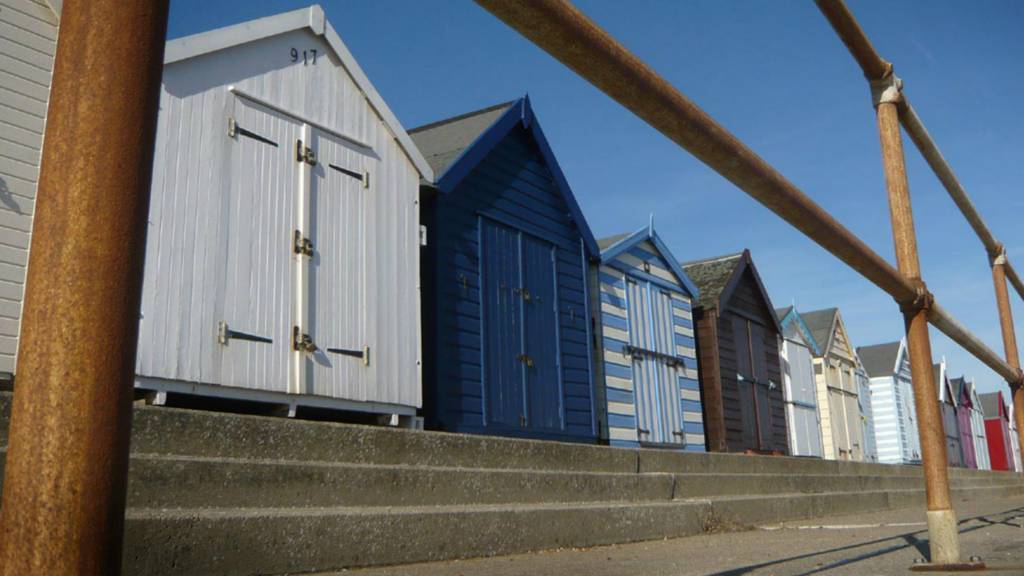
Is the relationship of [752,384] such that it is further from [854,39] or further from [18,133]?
[854,39]

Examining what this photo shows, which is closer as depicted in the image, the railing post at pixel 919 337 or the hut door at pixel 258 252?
the railing post at pixel 919 337

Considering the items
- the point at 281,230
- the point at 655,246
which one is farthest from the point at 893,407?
the point at 281,230

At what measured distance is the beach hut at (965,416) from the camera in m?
36.1

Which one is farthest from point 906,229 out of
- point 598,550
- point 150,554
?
point 150,554

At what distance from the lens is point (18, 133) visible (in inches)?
246

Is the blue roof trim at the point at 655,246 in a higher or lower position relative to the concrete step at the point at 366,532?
higher

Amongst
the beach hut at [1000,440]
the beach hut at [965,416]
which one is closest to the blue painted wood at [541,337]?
the beach hut at [965,416]

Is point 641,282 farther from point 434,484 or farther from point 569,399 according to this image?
point 434,484

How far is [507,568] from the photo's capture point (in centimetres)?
425

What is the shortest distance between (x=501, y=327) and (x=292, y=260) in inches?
127

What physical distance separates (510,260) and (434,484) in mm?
5431

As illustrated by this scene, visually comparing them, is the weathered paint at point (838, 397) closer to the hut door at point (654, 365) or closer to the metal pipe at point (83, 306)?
the hut door at point (654, 365)

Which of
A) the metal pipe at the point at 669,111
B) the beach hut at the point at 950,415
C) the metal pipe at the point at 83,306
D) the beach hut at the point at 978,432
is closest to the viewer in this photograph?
the metal pipe at the point at 83,306

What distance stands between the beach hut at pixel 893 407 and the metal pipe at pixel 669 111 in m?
25.5
